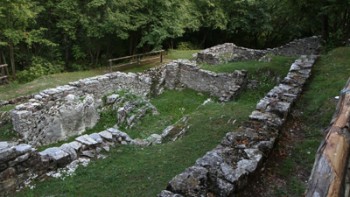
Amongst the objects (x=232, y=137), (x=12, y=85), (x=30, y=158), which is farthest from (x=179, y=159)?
(x=12, y=85)

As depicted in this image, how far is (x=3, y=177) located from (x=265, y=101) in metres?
6.41

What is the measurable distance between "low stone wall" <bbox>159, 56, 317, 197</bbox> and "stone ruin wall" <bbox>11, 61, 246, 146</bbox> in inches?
277

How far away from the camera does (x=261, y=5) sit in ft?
93.0

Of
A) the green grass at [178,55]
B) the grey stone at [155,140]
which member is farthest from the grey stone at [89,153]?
the green grass at [178,55]

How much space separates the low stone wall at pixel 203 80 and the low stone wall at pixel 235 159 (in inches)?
274

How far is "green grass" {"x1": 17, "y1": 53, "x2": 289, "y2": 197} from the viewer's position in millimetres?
6781

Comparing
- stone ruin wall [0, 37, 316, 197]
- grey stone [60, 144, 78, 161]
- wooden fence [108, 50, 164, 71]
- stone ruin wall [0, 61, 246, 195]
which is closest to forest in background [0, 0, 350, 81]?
wooden fence [108, 50, 164, 71]

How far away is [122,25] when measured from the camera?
1880cm

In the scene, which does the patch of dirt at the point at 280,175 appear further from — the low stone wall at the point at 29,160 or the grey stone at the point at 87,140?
the grey stone at the point at 87,140

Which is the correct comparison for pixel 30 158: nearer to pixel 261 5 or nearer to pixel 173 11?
pixel 173 11

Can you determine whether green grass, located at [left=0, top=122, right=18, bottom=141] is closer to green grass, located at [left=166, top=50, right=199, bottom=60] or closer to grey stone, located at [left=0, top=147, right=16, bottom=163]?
grey stone, located at [left=0, top=147, right=16, bottom=163]

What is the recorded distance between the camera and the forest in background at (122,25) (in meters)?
18.3

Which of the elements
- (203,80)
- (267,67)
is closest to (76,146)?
(203,80)

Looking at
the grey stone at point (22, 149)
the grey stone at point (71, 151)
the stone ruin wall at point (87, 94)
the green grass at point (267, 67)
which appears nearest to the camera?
the grey stone at point (22, 149)
